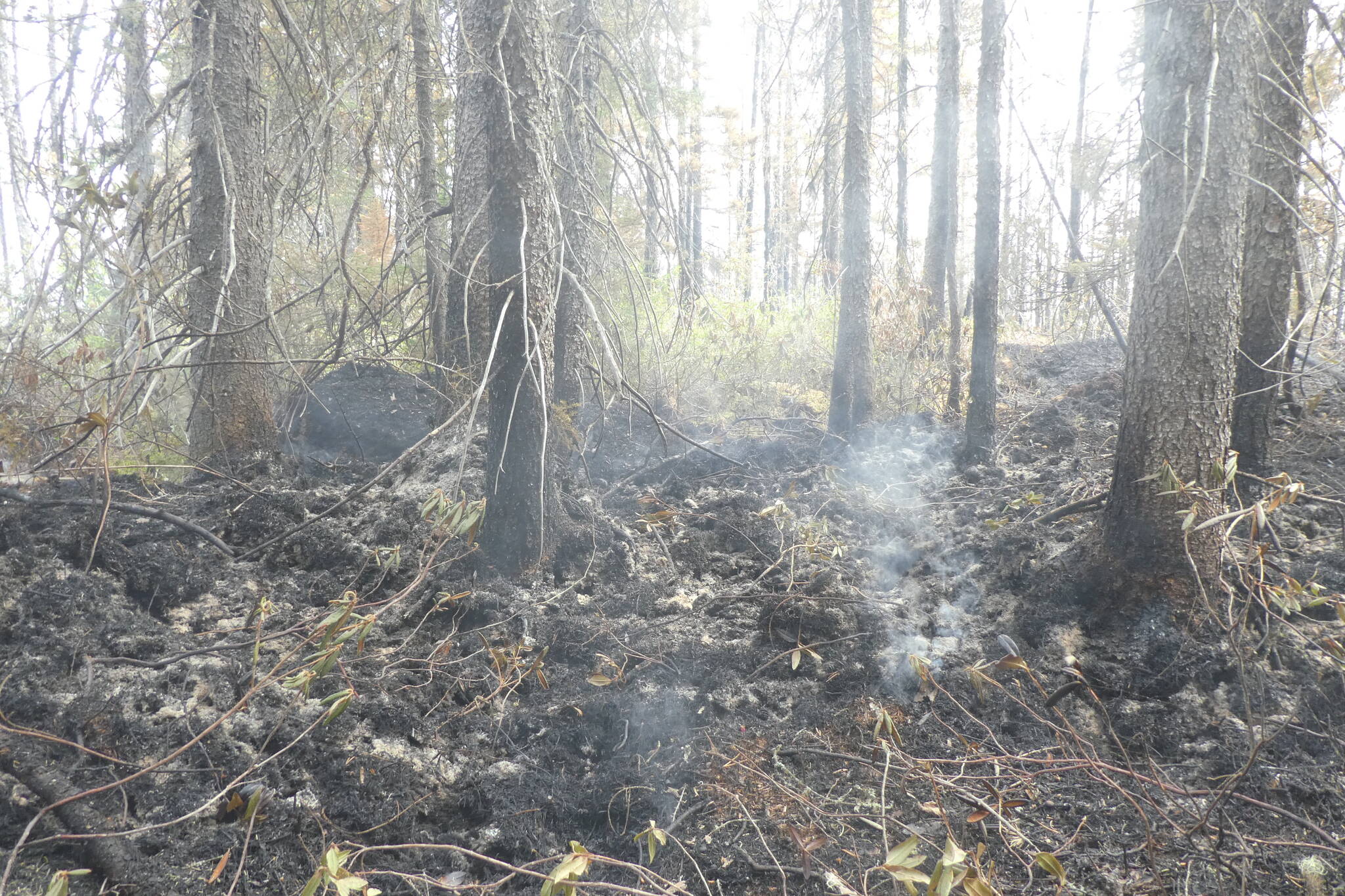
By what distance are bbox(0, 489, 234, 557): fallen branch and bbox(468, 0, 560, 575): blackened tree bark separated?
1.32m

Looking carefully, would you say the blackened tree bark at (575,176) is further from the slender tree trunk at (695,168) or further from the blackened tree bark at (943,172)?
the blackened tree bark at (943,172)

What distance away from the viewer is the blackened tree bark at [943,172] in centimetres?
751

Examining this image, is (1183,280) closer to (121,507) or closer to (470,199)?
(470,199)

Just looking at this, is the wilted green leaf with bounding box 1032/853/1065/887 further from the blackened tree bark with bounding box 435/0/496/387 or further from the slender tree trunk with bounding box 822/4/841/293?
the slender tree trunk with bounding box 822/4/841/293

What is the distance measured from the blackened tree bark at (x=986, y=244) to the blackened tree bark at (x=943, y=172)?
114 centimetres

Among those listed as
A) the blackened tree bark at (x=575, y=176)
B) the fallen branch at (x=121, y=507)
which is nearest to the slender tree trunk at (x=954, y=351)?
the blackened tree bark at (x=575, y=176)

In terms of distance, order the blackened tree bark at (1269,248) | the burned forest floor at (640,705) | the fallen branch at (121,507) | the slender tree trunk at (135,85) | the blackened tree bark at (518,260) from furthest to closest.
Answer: the blackened tree bark at (1269,248) < the slender tree trunk at (135,85) < the blackened tree bark at (518,260) < the fallen branch at (121,507) < the burned forest floor at (640,705)

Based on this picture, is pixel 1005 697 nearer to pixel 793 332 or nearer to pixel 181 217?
pixel 181 217

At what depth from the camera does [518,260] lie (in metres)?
3.50

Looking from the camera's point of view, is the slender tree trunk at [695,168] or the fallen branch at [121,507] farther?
the slender tree trunk at [695,168]

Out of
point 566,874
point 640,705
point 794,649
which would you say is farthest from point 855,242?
point 566,874

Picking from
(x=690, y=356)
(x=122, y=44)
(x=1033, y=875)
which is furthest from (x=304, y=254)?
(x=1033, y=875)

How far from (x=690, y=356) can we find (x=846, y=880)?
7429 mm

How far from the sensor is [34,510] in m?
3.08
